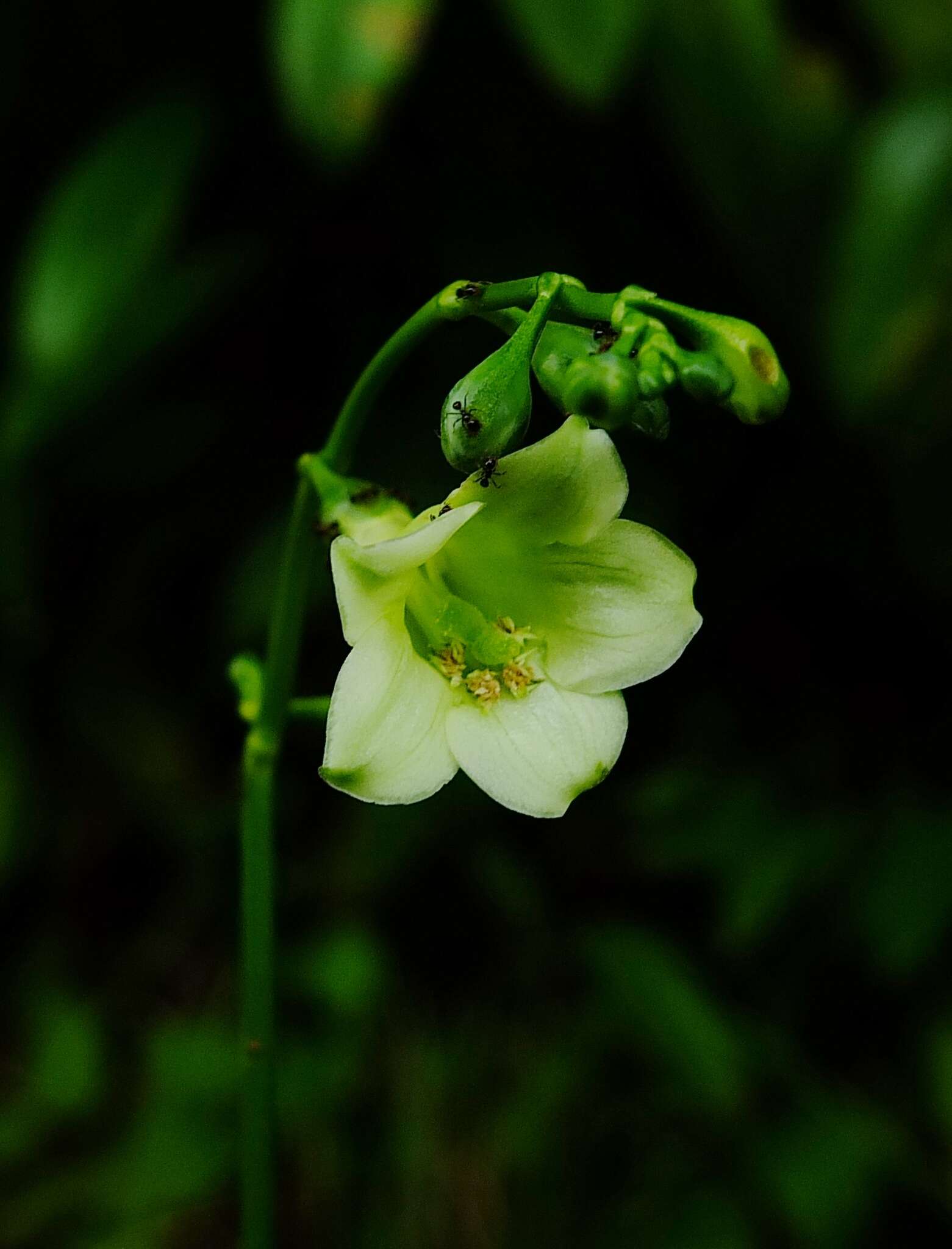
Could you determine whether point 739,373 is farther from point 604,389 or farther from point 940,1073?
point 940,1073

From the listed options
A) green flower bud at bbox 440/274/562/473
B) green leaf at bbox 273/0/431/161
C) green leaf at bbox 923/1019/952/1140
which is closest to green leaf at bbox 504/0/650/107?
green leaf at bbox 273/0/431/161

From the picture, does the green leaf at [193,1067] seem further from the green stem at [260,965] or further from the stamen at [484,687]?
the stamen at [484,687]

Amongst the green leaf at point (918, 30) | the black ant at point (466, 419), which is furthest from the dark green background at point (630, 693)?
the black ant at point (466, 419)

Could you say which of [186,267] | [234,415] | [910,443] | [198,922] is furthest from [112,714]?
[910,443]

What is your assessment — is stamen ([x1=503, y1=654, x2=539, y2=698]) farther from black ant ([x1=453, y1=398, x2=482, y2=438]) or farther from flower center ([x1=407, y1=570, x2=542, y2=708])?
black ant ([x1=453, y1=398, x2=482, y2=438])

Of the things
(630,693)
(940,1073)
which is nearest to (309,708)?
(630,693)

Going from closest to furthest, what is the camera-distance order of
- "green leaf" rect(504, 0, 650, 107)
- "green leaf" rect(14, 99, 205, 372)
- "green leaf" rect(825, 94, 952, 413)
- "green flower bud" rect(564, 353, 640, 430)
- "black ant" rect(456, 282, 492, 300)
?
"green flower bud" rect(564, 353, 640, 430) < "black ant" rect(456, 282, 492, 300) < "green leaf" rect(504, 0, 650, 107) < "green leaf" rect(825, 94, 952, 413) < "green leaf" rect(14, 99, 205, 372)

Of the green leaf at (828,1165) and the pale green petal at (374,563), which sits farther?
the green leaf at (828,1165)

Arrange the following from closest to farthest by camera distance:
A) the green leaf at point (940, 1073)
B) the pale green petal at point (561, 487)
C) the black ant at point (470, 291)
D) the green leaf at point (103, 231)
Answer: the black ant at point (470, 291) < the pale green petal at point (561, 487) < the green leaf at point (103, 231) < the green leaf at point (940, 1073)
